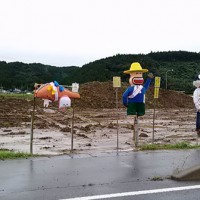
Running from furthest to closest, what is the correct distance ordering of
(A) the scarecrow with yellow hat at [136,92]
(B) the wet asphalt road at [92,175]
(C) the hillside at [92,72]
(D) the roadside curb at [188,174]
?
(C) the hillside at [92,72] < (A) the scarecrow with yellow hat at [136,92] < (D) the roadside curb at [188,174] < (B) the wet asphalt road at [92,175]

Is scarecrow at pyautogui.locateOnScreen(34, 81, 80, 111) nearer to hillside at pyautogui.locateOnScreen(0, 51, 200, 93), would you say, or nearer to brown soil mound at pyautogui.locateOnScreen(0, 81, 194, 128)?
brown soil mound at pyautogui.locateOnScreen(0, 81, 194, 128)

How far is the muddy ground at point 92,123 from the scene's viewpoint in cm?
1199

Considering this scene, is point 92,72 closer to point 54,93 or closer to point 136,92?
point 136,92

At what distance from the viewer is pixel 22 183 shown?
493 cm

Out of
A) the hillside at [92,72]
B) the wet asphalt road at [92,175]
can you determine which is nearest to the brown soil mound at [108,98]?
the hillside at [92,72]

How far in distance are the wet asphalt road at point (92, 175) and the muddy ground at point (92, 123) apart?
1783mm

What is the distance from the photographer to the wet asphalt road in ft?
15.2

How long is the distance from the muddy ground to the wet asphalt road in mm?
1783

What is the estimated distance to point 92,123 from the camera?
2083 cm

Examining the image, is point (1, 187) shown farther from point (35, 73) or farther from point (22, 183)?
point (35, 73)

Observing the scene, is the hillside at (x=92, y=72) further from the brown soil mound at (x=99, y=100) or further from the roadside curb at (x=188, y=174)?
the roadside curb at (x=188, y=174)

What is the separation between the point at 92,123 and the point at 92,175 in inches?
608

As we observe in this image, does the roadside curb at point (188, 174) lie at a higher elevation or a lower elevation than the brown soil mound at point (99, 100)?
lower

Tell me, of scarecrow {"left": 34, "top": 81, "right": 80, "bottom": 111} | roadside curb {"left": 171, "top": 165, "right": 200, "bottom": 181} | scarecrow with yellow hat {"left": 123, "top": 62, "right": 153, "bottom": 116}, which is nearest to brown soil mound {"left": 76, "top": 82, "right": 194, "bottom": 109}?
scarecrow with yellow hat {"left": 123, "top": 62, "right": 153, "bottom": 116}
